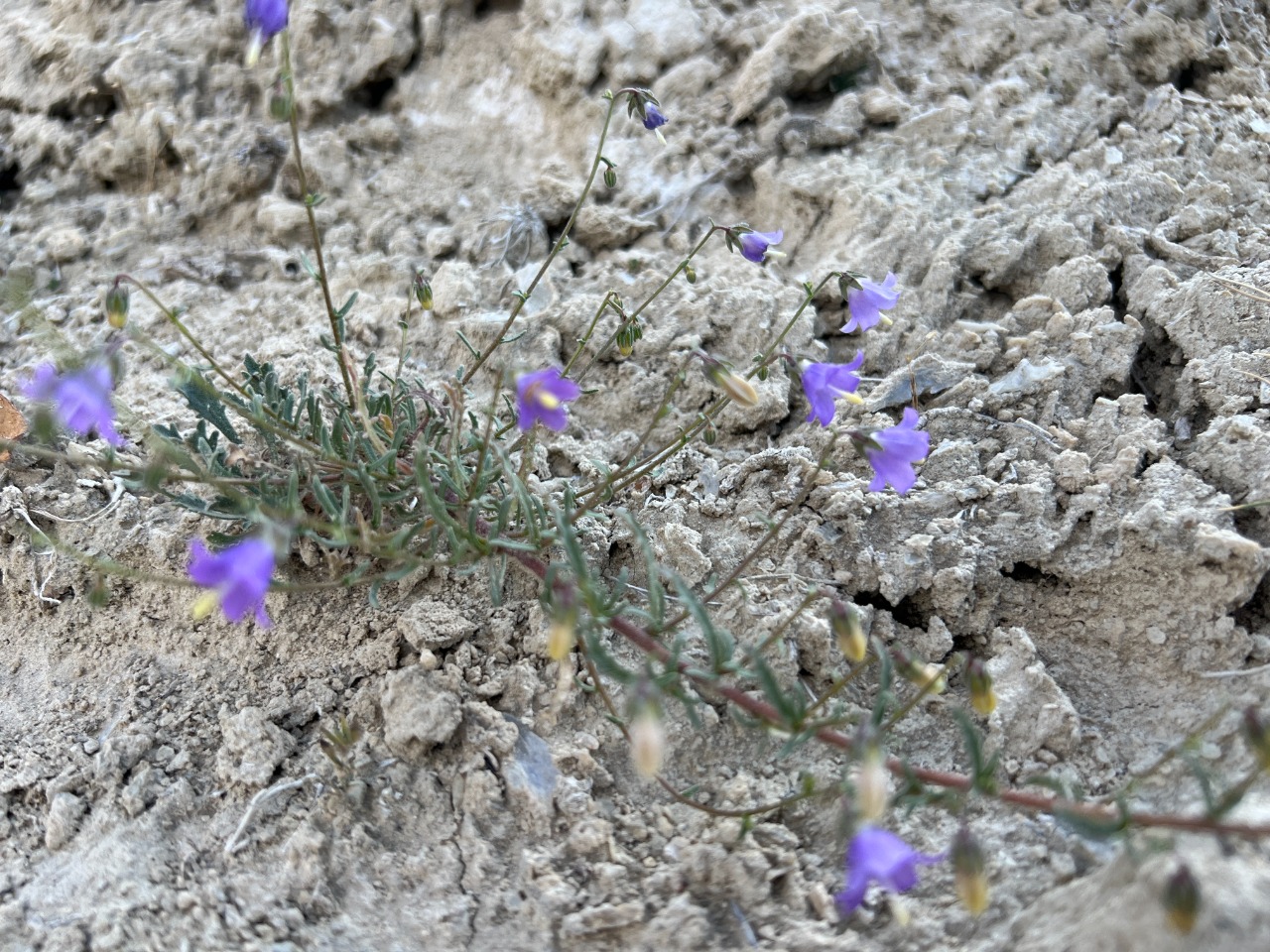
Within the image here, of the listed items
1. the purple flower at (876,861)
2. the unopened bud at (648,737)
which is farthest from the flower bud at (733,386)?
the purple flower at (876,861)

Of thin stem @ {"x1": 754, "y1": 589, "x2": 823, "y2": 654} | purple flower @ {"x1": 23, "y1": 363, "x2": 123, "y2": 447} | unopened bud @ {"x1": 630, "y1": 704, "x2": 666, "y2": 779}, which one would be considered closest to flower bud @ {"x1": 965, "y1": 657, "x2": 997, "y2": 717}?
thin stem @ {"x1": 754, "y1": 589, "x2": 823, "y2": 654}

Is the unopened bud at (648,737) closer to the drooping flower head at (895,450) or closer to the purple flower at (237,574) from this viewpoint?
the purple flower at (237,574)

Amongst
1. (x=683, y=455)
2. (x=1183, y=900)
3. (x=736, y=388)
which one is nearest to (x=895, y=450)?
(x=736, y=388)

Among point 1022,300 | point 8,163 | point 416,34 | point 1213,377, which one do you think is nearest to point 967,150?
point 1022,300

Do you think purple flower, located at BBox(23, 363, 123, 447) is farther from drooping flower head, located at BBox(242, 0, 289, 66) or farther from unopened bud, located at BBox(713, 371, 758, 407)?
unopened bud, located at BBox(713, 371, 758, 407)

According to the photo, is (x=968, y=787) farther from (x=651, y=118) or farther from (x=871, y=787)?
(x=651, y=118)

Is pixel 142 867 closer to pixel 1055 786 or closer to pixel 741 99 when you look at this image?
pixel 1055 786
